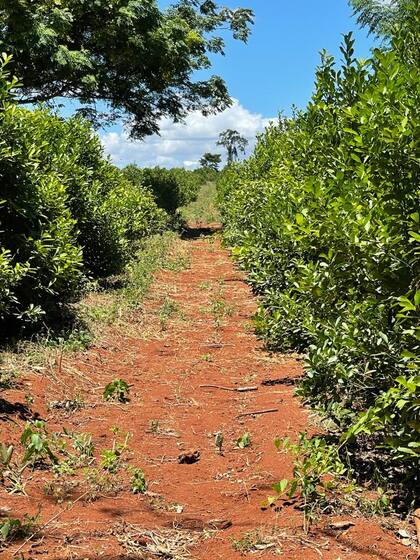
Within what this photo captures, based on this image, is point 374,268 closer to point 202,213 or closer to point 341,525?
point 341,525

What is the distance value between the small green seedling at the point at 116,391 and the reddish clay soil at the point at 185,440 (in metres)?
0.09

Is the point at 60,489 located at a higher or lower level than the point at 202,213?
lower

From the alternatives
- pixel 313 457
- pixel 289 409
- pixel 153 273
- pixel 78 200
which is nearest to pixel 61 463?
pixel 313 457

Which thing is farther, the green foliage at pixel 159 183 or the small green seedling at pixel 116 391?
the green foliage at pixel 159 183

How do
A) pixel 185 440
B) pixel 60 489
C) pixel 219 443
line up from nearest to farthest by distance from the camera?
pixel 60 489 → pixel 219 443 → pixel 185 440

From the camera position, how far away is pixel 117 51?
15875mm

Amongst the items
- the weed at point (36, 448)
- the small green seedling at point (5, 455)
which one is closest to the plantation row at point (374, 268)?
the weed at point (36, 448)

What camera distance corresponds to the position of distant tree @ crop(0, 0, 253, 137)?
13477 millimetres

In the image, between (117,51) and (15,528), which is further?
(117,51)

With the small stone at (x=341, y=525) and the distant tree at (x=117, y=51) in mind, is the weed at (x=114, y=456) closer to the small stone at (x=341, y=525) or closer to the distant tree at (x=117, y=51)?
the small stone at (x=341, y=525)

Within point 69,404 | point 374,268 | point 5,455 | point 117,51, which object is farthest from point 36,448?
point 117,51

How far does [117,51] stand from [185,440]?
14.2m

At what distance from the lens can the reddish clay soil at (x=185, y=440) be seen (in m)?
2.67

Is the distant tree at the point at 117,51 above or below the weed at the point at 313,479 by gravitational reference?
above
